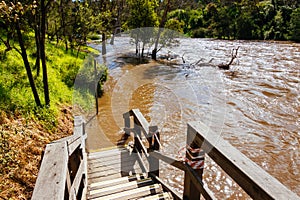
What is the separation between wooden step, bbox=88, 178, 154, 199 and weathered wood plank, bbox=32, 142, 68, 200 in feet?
3.99

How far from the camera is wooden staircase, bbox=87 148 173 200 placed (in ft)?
7.70

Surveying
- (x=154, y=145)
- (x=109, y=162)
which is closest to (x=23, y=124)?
(x=109, y=162)

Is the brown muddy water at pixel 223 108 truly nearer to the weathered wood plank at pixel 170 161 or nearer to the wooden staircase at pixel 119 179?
the wooden staircase at pixel 119 179

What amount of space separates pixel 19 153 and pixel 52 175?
252cm

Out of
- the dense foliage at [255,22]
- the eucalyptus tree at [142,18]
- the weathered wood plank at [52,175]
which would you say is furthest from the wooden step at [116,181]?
the dense foliage at [255,22]

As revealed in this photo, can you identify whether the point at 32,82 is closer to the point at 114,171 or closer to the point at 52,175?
the point at 114,171

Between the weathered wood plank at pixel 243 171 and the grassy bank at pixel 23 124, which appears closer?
the weathered wood plank at pixel 243 171

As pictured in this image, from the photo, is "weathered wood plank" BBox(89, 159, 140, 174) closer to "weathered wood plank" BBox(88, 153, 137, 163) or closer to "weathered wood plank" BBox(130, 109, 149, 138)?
"weathered wood plank" BBox(88, 153, 137, 163)

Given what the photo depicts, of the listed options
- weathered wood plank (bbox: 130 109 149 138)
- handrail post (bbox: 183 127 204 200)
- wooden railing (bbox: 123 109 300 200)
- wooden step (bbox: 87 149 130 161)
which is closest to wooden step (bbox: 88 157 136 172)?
wooden step (bbox: 87 149 130 161)

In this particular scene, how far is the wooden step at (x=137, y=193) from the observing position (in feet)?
7.48

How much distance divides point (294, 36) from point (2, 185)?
3112 centimetres

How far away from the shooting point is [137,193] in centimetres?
236

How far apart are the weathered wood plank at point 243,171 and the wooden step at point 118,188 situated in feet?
4.17

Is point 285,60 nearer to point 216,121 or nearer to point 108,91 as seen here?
point 216,121
